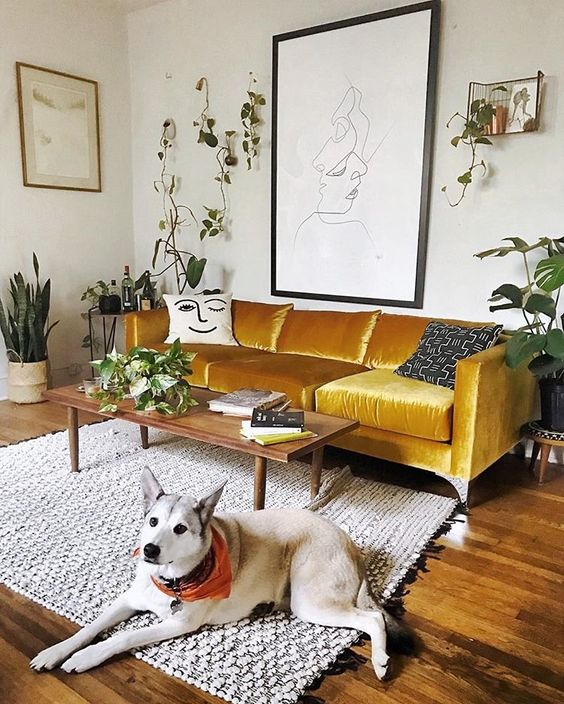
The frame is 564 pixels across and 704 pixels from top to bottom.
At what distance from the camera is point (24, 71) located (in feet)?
14.3

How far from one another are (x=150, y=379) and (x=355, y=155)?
2.11 metres

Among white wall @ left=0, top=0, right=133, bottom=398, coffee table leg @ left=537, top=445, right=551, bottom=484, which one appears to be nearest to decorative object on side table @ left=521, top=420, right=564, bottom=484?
coffee table leg @ left=537, top=445, right=551, bottom=484

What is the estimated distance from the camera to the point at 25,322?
421 cm

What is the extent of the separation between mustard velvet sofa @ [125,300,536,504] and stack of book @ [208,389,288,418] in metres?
0.34

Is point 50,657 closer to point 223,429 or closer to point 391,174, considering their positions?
point 223,429

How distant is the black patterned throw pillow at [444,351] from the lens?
3.05 meters

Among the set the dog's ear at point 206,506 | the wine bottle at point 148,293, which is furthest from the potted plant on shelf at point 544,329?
the wine bottle at point 148,293

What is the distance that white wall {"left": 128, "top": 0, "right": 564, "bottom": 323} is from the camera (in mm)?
3279

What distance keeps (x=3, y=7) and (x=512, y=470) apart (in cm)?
439

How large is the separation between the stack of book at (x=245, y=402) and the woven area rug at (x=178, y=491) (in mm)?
386

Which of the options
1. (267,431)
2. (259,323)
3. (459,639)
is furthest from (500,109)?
(459,639)

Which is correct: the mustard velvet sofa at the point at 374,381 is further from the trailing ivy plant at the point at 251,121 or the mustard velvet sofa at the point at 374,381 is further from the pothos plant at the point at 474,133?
the trailing ivy plant at the point at 251,121

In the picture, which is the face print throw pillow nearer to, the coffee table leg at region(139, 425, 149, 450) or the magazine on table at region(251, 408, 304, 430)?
the coffee table leg at region(139, 425, 149, 450)

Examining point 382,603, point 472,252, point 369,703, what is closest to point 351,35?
point 472,252
